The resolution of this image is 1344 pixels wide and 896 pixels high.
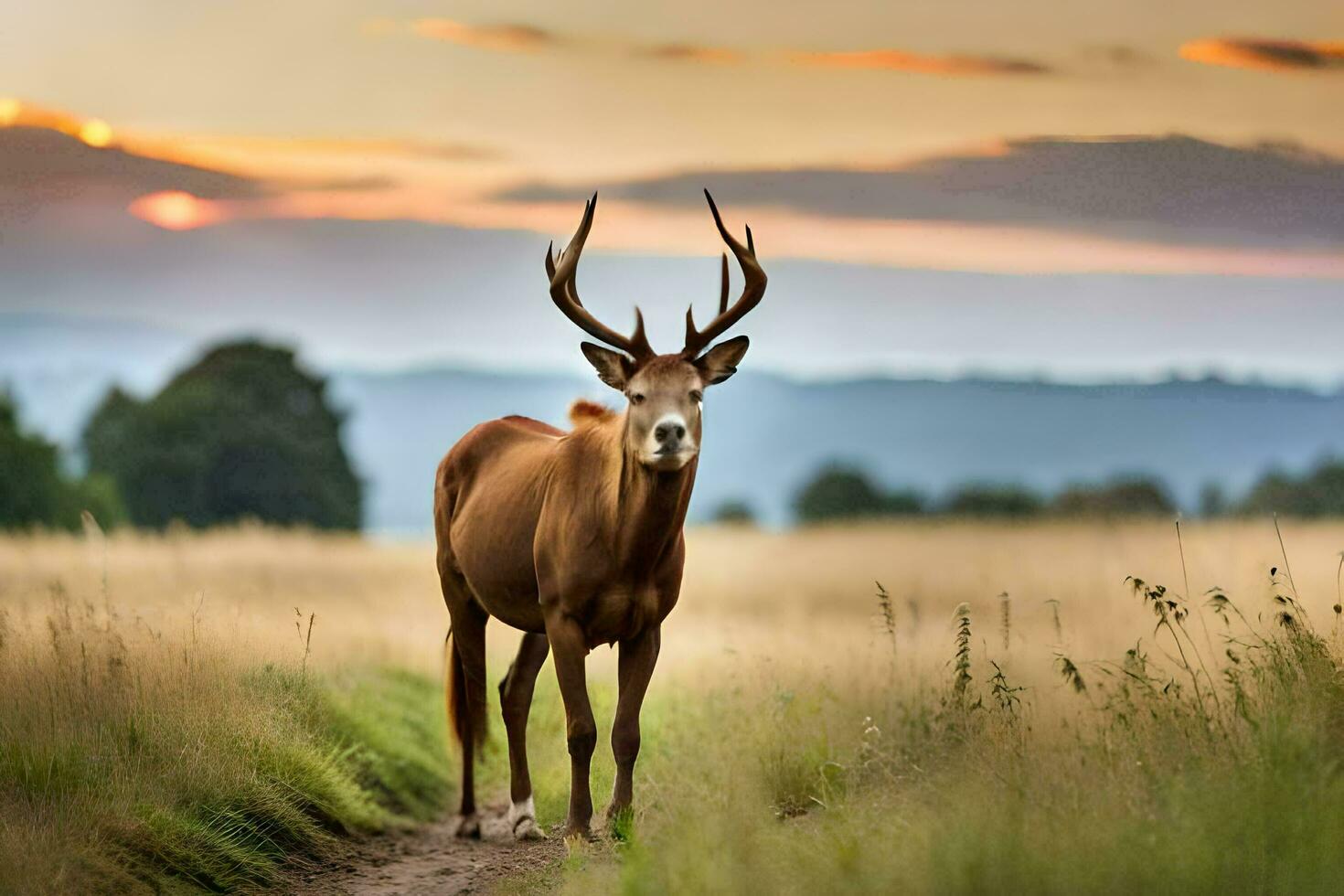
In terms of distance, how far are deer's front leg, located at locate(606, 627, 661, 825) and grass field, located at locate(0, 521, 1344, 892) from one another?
37 centimetres

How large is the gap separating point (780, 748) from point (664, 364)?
113 inches

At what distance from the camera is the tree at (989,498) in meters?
48.5

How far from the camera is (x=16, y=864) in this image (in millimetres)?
8062

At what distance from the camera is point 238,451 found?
188ft

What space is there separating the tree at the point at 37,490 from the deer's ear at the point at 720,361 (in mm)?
47240

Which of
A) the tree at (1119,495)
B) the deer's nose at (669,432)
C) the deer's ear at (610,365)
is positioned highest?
the deer's ear at (610,365)

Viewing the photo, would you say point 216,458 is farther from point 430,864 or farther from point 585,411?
point 430,864

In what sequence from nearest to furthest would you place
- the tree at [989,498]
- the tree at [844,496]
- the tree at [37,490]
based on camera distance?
the tree at [989,498]
the tree at [37,490]
the tree at [844,496]

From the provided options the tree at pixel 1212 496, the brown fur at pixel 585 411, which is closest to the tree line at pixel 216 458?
the tree at pixel 1212 496

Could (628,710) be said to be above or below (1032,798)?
above

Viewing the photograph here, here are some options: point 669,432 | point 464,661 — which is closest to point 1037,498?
point 464,661

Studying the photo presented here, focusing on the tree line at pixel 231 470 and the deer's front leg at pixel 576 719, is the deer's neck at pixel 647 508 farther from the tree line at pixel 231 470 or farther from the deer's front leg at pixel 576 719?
the tree line at pixel 231 470

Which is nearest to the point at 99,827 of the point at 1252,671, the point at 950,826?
the point at 950,826

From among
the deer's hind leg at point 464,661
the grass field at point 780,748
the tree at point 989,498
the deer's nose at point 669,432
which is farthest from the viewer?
the tree at point 989,498
